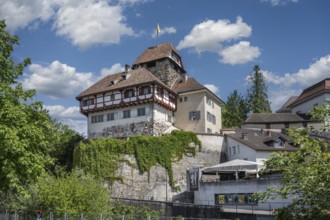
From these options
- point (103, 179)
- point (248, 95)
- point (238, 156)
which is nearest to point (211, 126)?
point (238, 156)

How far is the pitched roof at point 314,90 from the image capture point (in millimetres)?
56609

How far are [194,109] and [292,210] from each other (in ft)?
128

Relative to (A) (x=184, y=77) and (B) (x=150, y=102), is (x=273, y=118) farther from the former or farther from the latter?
(B) (x=150, y=102)

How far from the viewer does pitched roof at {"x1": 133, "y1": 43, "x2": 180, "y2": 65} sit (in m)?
54.7

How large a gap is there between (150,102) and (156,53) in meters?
11.7

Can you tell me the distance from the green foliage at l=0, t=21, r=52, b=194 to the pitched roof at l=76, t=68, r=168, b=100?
25.7 meters

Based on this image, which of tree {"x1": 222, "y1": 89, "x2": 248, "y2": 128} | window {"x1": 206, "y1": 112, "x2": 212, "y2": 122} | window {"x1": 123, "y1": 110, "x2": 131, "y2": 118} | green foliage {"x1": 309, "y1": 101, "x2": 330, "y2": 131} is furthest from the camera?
tree {"x1": 222, "y1": 89, "x2": 248, "y2": 128}

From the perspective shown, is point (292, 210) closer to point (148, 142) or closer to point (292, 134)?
point (292, 134)

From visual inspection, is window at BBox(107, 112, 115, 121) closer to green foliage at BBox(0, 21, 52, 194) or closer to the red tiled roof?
the red tiled roof

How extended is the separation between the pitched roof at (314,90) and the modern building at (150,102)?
1425 cm

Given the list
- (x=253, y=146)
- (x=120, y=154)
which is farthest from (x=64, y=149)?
(x=253, y=146)

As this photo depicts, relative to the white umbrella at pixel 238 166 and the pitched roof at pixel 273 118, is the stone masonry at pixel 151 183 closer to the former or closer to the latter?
the white umbrella at pixel 238 166

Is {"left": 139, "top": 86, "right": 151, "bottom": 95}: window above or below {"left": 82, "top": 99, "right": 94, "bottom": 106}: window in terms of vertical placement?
above

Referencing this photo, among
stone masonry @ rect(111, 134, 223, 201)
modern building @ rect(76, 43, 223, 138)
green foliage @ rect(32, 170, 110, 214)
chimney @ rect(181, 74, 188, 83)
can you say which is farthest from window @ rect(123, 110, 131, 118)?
green foliage @ rect(32, 170, 110, 214)
